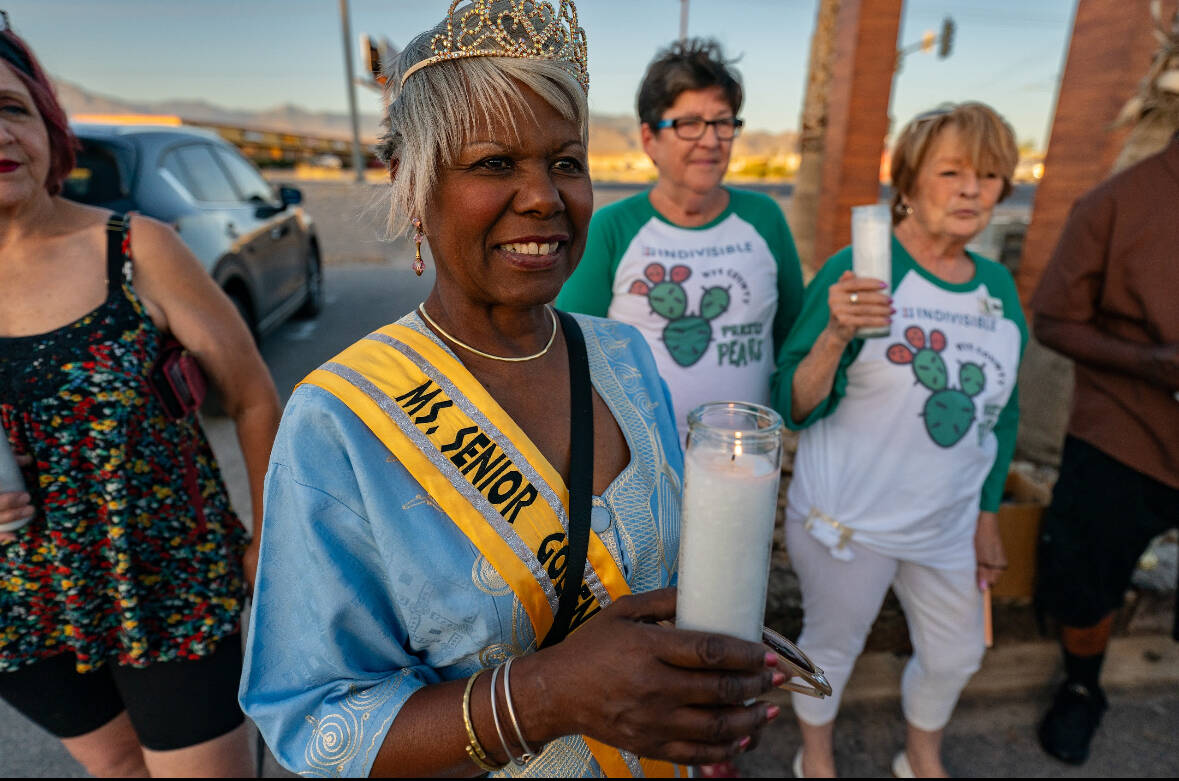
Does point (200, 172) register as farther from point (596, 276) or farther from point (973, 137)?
point (973, 137)

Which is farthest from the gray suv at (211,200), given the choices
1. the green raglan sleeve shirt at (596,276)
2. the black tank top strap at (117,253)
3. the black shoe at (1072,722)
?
the black shoe at (1072,722)

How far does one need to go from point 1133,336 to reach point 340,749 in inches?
110

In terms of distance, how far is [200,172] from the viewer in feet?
17.1

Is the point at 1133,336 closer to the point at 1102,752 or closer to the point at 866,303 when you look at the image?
the point at 866,303

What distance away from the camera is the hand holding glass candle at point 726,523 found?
851 millimetres

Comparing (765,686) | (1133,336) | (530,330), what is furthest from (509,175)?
(1133,336)

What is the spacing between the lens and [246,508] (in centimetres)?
405

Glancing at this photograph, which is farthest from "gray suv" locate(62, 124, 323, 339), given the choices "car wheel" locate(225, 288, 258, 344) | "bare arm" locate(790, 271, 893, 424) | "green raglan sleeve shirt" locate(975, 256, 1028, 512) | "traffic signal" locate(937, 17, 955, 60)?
"traffic signal" locate(937, 17, 955, 60)

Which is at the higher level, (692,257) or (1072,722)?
(692,257)

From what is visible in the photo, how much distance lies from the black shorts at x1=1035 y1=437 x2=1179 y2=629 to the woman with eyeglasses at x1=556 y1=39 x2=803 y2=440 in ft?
4.09

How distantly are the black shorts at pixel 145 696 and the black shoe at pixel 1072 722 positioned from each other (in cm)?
304

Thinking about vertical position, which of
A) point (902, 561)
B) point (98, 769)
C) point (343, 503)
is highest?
point (343, 503)

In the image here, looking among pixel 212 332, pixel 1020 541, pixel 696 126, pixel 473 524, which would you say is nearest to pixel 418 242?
pixel 473 524

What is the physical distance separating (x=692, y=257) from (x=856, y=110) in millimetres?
6087
